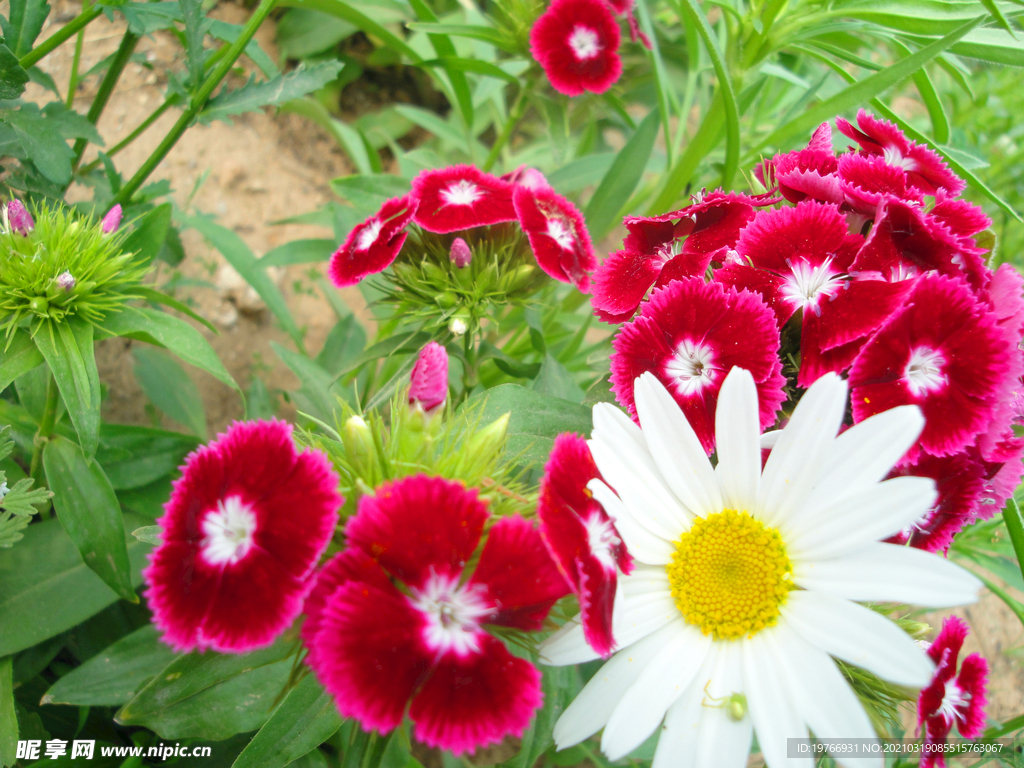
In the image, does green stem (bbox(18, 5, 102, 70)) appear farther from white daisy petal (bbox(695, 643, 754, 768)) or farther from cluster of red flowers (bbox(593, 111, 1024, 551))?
white daisy petal (bbox(695, 643, 754, 768))

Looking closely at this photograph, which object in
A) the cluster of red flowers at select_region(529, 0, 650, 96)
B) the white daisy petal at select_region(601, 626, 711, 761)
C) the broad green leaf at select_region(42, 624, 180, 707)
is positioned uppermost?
the cluster of red flowers at select_region(529, 0, 650, 96)

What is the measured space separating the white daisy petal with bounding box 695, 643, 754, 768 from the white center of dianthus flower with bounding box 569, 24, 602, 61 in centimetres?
187

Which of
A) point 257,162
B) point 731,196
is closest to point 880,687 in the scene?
point 731,196

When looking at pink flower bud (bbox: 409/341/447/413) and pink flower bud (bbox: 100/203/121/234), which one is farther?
pink flower bud (bbox: 100/203/121/234)

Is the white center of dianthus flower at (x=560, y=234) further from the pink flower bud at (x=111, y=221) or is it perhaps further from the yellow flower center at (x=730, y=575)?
the pink flower bud at (x=111, y=221)

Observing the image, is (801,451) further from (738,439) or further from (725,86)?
(725,86)

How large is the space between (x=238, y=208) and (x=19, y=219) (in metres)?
1.95

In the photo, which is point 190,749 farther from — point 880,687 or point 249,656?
point 880,687

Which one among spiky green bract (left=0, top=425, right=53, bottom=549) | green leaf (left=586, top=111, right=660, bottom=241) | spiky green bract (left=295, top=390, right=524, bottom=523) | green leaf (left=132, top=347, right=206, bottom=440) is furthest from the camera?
green leaf (left=132, top=347, right=206, bottom=440)

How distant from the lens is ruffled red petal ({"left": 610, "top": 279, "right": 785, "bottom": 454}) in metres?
1.17

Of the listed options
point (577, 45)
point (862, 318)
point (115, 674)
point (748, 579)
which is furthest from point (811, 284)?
point (115, 674)

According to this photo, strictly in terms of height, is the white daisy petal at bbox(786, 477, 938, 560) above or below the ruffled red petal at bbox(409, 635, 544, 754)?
above

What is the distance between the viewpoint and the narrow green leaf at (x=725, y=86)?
1520mm

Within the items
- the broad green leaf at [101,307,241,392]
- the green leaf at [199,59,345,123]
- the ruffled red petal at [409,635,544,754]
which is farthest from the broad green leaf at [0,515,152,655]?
the green leaf at [199,59,345,123]
